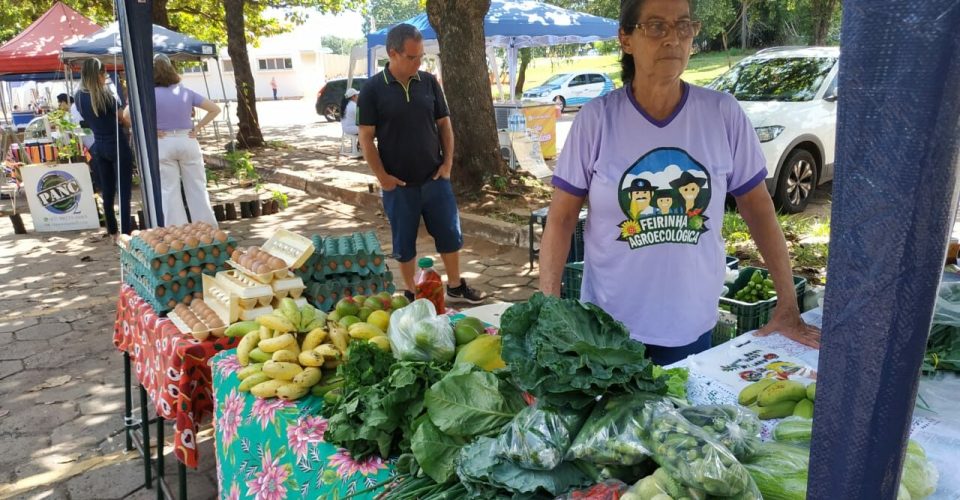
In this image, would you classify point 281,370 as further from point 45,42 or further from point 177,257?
point 45,42

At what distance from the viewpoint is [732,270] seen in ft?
13.3

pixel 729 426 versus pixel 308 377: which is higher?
pixel 729 426

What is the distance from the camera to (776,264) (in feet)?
7.05

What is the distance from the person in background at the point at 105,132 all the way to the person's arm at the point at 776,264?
646 centimetres

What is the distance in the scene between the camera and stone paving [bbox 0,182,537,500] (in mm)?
3447

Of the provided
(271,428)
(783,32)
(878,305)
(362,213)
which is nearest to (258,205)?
(362,213)

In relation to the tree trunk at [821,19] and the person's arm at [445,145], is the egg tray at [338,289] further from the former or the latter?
the tree trunk at [821,19]

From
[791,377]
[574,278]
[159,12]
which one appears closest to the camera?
[791,377]

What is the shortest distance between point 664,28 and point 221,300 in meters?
2.07

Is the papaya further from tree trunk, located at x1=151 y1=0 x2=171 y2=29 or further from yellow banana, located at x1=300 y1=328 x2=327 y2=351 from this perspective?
tree trunk, located at x1=151 y1=0 x2=171 y2=29

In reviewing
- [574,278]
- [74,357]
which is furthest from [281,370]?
[74,357]

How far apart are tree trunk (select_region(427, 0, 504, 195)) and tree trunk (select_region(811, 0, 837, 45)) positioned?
305 inches

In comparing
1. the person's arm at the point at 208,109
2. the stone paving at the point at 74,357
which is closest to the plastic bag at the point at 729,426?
the stone paving at the point at 74,357

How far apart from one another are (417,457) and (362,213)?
28.0 ft
